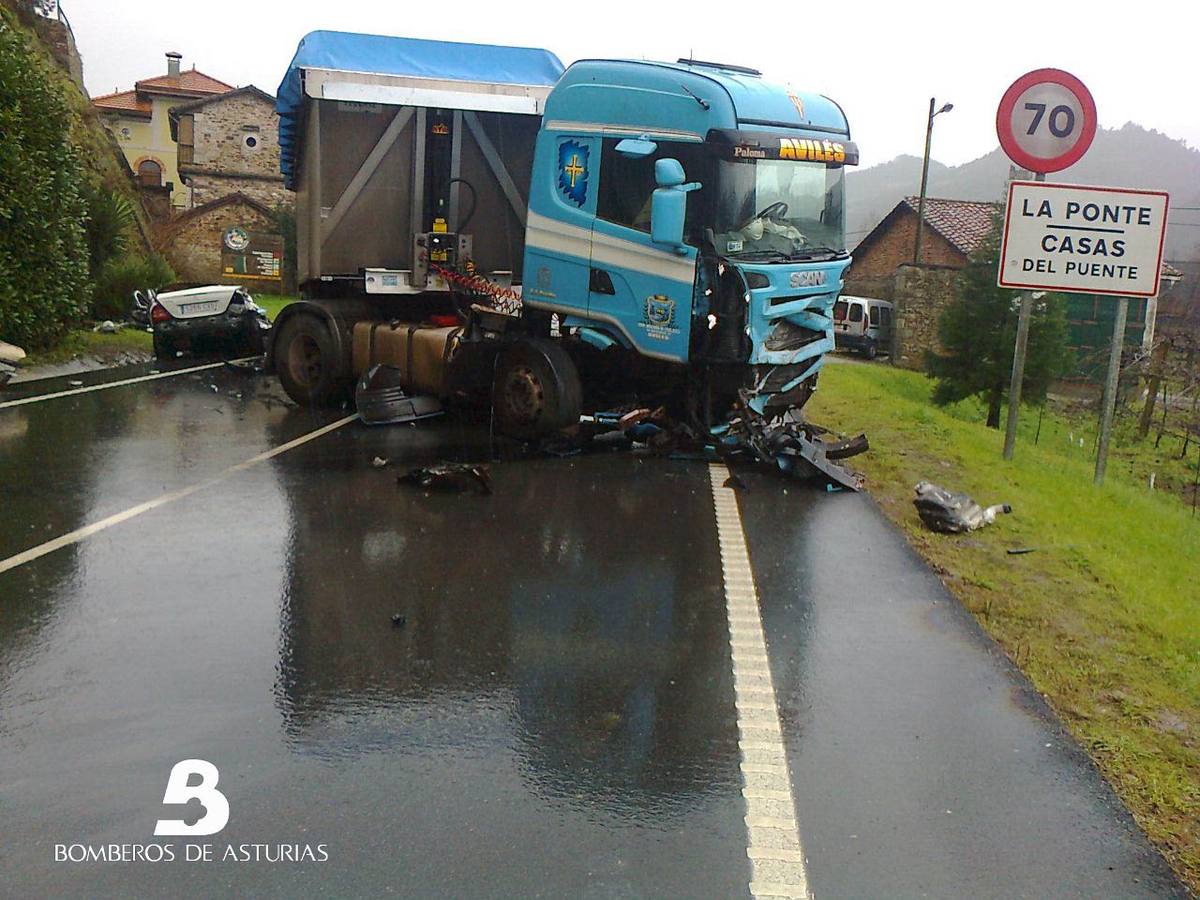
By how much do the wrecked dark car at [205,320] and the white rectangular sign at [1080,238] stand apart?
12217 mm

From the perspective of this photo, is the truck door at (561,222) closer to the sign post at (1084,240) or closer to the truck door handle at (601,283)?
the truck door handle at (601,283)

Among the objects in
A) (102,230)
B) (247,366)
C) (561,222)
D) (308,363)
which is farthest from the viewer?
(102,230)

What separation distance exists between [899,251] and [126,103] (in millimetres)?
54403

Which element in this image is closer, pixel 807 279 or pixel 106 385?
pixel 807 279

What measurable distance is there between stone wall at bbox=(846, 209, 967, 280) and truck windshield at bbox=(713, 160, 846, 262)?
120ft

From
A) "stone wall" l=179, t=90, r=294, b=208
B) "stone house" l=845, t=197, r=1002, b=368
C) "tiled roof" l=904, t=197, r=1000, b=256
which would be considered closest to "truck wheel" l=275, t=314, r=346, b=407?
"stone house" l=845, t=197, r=1002, b=368

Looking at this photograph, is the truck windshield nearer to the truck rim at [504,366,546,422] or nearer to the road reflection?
the truck rim at [504,366,546,422]

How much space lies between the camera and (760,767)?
4375mm

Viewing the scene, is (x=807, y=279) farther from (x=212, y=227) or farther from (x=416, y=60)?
(x=212, y=227)

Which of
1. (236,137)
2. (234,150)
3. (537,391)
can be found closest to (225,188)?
(234,150)

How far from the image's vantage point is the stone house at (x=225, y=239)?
144 ft

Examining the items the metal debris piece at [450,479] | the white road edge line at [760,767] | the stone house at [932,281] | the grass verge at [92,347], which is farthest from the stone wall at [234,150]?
the white road edge line at [760,767]

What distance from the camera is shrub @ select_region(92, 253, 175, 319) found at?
22.6 metres

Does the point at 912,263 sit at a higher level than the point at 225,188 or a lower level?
lower
